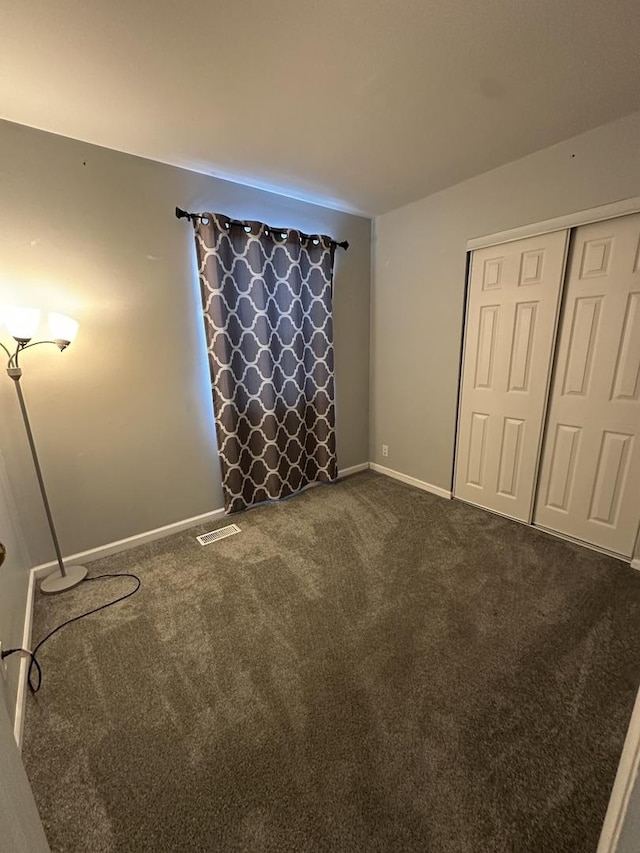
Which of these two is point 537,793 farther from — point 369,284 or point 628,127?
point 369,284

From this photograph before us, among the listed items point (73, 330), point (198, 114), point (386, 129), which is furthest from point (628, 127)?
point (73, 330)

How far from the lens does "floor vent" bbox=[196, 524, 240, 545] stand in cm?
250

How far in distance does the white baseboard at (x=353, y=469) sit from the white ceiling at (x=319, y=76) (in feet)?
8.31

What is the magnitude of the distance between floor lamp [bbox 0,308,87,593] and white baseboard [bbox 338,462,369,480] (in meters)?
2.20

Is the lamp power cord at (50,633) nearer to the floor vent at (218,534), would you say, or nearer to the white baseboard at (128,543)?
the white baseboard at (128,543)

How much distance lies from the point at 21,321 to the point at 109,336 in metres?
0.51

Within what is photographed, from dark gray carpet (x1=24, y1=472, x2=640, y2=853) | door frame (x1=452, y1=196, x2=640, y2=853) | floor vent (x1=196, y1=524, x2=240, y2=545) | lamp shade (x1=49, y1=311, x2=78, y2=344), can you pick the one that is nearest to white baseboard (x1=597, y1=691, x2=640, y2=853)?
door frame (x1=452, y1=196, x2=640, y2=853)

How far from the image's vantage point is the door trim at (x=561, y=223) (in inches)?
74.7

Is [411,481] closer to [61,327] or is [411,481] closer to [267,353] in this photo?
[267,353]

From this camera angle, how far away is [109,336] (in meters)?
2.18

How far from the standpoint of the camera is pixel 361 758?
3.87 feet

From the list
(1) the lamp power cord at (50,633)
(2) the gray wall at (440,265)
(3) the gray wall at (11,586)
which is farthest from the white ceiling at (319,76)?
(1) the lamp power cord at (50,633)

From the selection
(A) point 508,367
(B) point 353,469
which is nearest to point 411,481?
(B) point 353,469

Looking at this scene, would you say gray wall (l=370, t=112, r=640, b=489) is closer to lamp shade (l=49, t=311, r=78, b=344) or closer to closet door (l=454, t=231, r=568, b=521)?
closet door (l=454, t=231, r=568, b=521)
